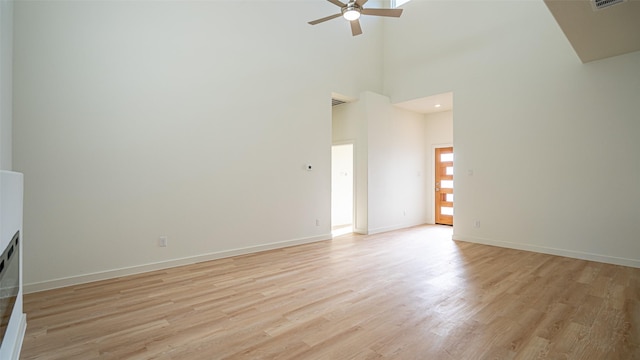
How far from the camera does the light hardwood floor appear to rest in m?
2.06

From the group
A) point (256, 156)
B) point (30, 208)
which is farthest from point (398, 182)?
point (30, 208)

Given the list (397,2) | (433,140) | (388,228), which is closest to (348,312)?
(388,228)

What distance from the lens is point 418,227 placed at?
734cm

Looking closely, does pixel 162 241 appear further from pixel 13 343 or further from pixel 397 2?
pixel 397 2

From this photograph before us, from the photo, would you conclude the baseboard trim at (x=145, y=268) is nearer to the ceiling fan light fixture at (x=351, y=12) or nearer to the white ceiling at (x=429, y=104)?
the ceiling fan light fixture at (x=351, y=12)

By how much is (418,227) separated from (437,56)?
3917 millimetres

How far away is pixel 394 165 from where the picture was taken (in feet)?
23.1

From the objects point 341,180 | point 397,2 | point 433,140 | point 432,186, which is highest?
point 397,2

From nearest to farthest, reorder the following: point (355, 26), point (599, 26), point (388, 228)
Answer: point (599, 26)
point (355, 26)
point (388, 228)

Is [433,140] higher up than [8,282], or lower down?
higher up

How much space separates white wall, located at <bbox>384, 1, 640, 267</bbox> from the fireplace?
6088 millimetres

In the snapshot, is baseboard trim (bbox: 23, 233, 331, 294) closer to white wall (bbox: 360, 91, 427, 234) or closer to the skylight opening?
white wall (bbox: 360, 91, 427, 234)

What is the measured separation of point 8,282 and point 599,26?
18.7 ft

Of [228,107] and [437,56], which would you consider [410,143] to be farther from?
[228,107]
